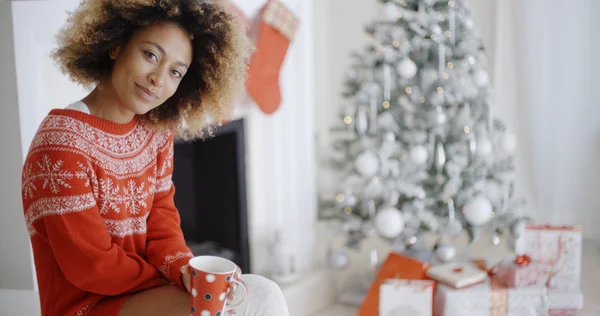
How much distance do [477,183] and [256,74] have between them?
1029 millimetres

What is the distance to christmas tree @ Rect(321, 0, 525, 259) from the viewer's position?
265 cm

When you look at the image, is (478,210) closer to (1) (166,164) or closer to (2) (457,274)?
(2) (457,274)

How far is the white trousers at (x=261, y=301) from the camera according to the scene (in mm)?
1175

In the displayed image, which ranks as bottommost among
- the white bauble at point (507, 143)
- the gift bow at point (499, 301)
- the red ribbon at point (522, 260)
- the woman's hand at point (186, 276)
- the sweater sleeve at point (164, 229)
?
the gift bow at point (499, 301)

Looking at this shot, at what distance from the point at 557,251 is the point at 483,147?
508 millimetres

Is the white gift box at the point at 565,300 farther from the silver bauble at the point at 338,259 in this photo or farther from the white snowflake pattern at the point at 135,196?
the white snowflake pattern at the point at 135,196

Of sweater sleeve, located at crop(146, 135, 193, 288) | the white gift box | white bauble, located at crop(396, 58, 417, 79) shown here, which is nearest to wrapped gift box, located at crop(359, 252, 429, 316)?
the white gift box

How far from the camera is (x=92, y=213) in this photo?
1147 millimetres

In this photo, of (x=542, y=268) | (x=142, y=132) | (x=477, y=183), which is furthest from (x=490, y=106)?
(x=142, y=132)

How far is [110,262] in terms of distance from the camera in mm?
1149

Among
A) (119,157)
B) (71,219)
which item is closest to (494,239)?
(119,157)

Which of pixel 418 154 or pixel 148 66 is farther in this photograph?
pixel 418 154

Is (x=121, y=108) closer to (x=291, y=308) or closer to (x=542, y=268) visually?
(x=291, y=308)

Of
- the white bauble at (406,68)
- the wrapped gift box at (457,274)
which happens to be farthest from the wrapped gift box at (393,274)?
the white bauble at (406,68)
